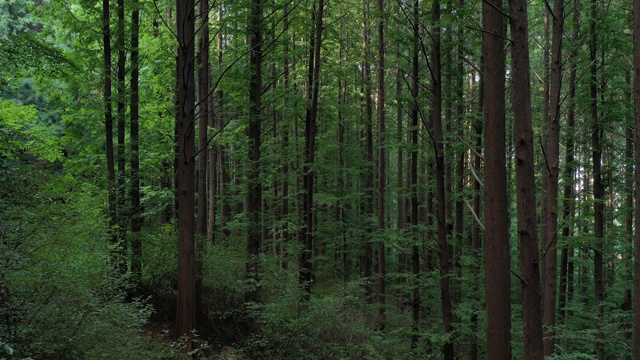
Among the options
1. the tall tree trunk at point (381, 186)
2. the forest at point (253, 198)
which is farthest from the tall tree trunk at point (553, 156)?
the tall tree trunk at point (381, 186)

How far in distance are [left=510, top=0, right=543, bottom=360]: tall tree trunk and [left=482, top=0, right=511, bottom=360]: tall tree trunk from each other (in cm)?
34

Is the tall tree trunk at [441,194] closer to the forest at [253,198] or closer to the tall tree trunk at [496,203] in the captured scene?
the forest at [253,198]

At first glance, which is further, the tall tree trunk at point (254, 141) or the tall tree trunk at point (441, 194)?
the tall tree trunk at point (254, 141)

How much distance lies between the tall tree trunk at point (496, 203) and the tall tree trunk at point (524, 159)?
345 millimetres

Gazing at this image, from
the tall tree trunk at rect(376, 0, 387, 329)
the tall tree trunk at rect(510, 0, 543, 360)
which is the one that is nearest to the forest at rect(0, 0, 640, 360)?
the tall tree trunk at rect(510, 0, 543, 360)

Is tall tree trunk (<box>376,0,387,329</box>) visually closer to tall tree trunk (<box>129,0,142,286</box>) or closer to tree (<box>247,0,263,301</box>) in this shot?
tree (<box>247,0,263,301</box>)

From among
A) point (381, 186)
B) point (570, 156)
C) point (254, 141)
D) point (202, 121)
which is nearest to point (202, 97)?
point (202, 121)

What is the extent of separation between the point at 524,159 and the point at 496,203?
654 millimetres

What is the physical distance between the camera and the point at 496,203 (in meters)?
4.83

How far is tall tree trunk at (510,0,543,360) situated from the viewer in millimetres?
4398

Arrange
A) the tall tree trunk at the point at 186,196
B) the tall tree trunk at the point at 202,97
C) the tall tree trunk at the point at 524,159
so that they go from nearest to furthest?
the tall tree trunk at the point at 524,159
the tall tree trunk at the point at 186,196
the tall tree trunk at the point at 202,97

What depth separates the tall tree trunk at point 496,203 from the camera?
4.80m

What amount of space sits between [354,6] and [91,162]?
13.1 m

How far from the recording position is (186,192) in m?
7.65
